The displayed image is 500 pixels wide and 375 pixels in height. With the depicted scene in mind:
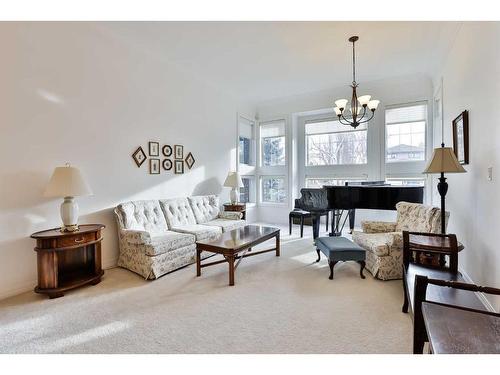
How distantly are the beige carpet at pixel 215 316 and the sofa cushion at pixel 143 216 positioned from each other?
69cm

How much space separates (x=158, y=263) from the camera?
318cm

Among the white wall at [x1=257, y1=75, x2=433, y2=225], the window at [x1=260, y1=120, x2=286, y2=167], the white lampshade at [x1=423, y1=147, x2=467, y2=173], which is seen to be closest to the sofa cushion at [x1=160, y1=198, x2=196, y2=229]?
the white wall at [x1=257, y1=75, x2=433, y2=225]

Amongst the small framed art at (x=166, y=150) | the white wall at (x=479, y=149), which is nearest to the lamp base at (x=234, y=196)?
the small framed art at (x=166, y=150)

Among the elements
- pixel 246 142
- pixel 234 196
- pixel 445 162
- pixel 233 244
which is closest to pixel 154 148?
pixel 234 196

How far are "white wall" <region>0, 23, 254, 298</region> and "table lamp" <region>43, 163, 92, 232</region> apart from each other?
0.37 m

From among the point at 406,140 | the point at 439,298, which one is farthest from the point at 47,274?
the point at 406,140

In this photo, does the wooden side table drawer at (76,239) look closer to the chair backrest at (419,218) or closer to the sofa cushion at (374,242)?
the sofa cushion at (374,242)

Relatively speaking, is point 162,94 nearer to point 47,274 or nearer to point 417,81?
point 47,274

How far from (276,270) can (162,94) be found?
3385 millimetres

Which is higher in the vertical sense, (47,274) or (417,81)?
(417,81)

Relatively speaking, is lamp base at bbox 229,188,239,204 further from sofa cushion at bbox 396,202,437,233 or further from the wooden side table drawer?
sofa cushion at bbox 396,202,437,233

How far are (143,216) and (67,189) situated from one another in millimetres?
1188

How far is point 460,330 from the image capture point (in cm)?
115

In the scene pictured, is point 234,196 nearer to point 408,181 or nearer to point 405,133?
point 408,181
